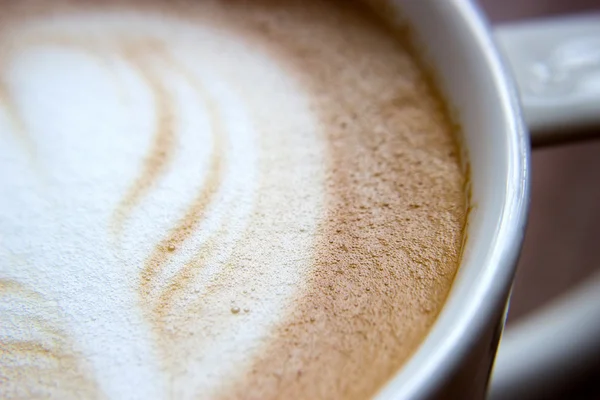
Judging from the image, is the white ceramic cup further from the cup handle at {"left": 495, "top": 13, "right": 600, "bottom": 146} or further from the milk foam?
the milk foam

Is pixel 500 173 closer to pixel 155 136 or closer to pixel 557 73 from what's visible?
pixel 557 73

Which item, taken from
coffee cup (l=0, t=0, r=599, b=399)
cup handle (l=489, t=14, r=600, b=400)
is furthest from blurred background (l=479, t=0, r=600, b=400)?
coffee cup (l=0, t=0, r=599, b=399)

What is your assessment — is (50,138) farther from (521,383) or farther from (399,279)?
(521,383)

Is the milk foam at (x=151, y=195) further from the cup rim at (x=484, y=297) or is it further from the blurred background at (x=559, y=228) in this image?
the blurred background at (x=559, y=228)

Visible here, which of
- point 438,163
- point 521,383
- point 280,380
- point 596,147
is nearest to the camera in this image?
point 280,380

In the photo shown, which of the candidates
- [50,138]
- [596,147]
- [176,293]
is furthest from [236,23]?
[596,147]

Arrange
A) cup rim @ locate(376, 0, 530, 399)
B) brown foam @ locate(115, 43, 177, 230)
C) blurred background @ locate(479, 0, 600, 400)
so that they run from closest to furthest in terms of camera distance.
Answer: cup rim @ locate(376, 0, 530, 399) → brown foam @ locate(115, 43, 177, 230) → blurred background @ locate(479, 0, 600, 400)

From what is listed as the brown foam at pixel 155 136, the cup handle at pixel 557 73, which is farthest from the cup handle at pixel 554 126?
the brown foam at pixel 155 136
